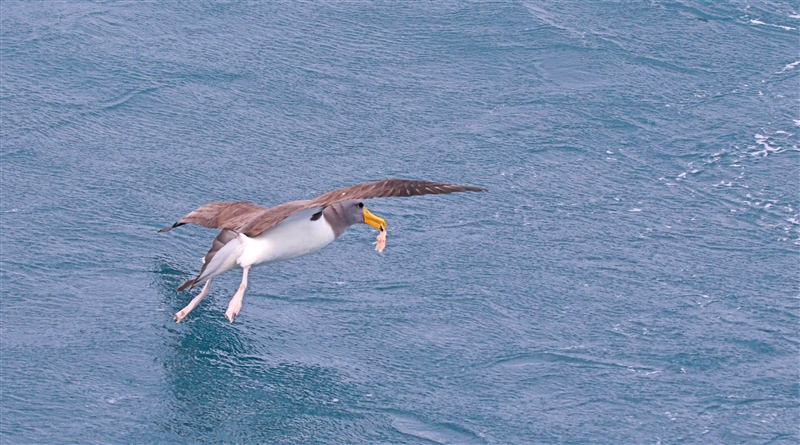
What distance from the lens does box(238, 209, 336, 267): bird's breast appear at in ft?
45.3

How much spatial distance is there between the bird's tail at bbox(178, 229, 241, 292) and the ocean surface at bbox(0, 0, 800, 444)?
749 mm

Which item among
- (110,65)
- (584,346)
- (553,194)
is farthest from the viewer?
(110,65)

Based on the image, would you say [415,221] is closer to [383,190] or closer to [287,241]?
[287,241]

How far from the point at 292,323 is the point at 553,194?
4263mm

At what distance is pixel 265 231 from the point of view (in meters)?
14.0

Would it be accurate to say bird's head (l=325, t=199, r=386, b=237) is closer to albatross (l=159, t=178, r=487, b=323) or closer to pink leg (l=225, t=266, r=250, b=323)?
albatross (l=159, t=178, r=487, b=323)

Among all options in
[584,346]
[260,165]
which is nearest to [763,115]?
[584,346]

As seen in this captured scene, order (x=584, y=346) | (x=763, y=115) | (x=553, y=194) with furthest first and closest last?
(x=763, y=115) < (x=553, y=194) < (x=584, y=346)

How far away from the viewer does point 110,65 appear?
746 inches

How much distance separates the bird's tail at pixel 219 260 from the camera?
13.6m

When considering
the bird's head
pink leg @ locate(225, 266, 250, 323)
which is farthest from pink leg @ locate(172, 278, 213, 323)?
the bird's head

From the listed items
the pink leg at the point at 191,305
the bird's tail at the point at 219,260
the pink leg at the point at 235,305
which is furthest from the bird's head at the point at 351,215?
the pink leg at the point at 191,305

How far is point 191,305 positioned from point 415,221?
3521 millimetres

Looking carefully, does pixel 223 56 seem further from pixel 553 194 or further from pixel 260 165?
pixel 553 194
